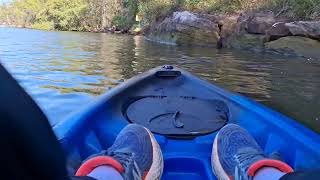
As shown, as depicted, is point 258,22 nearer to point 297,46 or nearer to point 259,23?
point 259,23

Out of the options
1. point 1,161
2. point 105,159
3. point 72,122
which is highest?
point 1,161

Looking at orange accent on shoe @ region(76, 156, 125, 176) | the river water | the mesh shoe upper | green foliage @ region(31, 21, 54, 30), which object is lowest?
green foliage @ region(31, 21, 54, 30)

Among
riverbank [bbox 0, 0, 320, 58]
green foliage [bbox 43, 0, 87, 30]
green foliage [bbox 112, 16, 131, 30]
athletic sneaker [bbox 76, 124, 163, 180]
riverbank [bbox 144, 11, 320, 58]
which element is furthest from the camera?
green foliage [bbox 43, 0, 87, 30]

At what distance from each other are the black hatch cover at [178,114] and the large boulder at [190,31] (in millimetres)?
11597

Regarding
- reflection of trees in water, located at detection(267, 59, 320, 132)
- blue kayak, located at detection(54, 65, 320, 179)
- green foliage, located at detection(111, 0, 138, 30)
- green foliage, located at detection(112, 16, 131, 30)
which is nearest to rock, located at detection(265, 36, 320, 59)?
reflection of trees in water, located at detection(267, 59, 320, 132)

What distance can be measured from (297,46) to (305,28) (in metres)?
0.53

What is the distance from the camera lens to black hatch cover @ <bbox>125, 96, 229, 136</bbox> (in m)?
2.96

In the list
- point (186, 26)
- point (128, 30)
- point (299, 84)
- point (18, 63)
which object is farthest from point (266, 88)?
point (128, 30)

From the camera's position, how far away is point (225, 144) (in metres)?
2.34

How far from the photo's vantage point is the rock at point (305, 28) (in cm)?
1153

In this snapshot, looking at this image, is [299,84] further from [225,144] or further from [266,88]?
[225,144]

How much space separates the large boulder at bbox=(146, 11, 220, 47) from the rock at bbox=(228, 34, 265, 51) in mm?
874

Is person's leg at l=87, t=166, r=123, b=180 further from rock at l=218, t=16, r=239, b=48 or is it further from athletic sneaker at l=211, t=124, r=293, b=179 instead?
rock at l=218, t=16, r=239, b=48

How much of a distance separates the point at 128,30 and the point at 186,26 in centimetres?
1232
